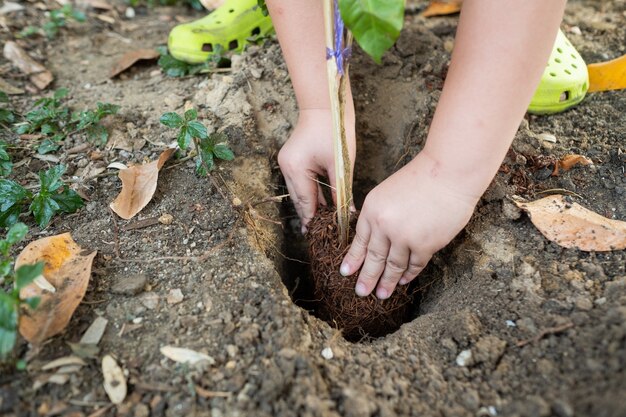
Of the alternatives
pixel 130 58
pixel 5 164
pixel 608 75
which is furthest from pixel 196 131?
pixel 608 75

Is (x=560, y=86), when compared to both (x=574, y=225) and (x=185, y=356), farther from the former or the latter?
(x=185, y=356)

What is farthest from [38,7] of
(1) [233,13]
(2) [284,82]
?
(2) [284,82]

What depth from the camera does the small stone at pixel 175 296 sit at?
1.38m

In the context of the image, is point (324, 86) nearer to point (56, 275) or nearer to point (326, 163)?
point (326, 163)

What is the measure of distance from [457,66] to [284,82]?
0.81 m

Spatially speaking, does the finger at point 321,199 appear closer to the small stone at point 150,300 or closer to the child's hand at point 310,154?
the child's hand at point 310,154

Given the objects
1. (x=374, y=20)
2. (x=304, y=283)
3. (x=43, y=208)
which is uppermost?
(x=374, y=20)

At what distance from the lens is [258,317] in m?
1.35

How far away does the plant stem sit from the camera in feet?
3.92

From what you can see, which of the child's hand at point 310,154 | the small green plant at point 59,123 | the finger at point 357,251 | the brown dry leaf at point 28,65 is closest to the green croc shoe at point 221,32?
the small green plant at point 59,123

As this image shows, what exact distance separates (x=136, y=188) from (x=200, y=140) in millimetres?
238

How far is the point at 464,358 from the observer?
4.30ft

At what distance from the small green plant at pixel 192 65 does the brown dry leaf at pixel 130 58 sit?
65 mm

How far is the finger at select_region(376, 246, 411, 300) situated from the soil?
13cm
